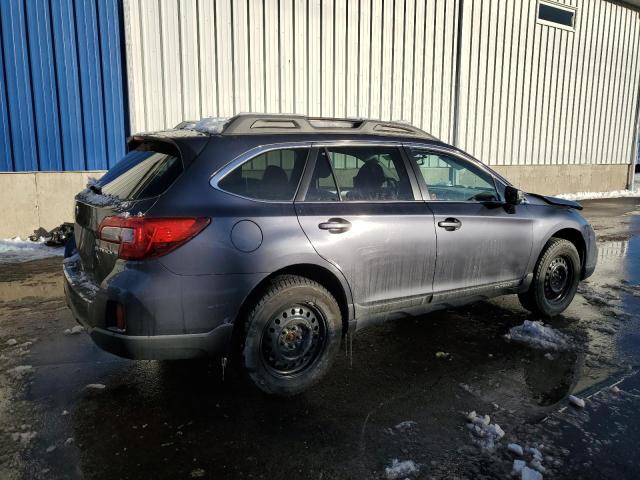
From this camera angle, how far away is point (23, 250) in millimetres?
7867

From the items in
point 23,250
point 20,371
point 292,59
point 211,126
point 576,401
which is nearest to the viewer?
point 576,401

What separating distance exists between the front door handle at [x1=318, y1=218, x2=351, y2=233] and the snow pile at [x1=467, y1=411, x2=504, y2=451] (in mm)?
1419

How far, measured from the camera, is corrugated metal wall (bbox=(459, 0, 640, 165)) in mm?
13516

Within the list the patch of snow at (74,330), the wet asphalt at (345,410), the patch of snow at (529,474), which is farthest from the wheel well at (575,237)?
the patch of snow at (74,330)

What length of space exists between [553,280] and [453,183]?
1.37 metres

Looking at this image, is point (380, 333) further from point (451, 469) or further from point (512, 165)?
point (512, 165)

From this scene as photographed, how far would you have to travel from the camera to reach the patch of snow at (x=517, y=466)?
2.57 meters

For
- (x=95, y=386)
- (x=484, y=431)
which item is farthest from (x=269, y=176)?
(x=484, y=431)

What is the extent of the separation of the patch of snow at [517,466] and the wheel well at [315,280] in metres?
1.41

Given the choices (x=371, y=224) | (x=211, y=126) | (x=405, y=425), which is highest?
(x=211, y=126)

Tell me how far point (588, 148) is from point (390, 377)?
1598cm

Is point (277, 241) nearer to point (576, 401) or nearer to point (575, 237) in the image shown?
point (576, 401)

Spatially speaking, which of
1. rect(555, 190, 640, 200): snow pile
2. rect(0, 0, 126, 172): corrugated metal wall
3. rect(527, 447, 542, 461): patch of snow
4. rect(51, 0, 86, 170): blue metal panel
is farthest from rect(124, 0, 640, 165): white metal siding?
rect(527, 447, 542, 461): patch of snow

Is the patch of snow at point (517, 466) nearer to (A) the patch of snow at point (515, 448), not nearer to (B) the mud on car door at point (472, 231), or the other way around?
(A) the patch of snow at point (515, 448)
